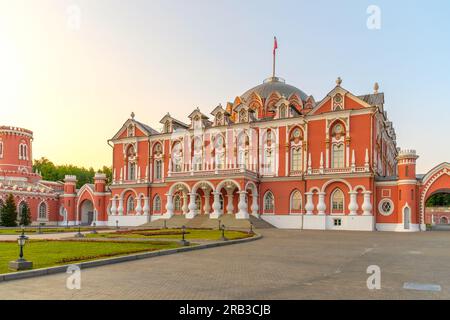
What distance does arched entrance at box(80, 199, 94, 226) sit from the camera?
64.9m

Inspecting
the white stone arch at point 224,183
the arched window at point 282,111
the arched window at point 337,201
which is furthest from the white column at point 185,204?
the arched window at point 337,201

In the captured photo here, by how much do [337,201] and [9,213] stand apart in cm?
4154

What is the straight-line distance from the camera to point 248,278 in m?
11.7

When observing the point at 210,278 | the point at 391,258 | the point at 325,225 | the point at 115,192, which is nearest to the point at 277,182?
the point at 325,225

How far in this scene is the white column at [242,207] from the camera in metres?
43.6

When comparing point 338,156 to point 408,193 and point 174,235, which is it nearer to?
point 408,193

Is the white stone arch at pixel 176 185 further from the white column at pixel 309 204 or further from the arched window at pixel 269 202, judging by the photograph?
the white column at pixel 309 204

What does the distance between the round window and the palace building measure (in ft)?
0.32

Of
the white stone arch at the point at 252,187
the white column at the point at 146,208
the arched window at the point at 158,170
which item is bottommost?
the white column at the point at 146,208

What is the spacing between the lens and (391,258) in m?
16.6

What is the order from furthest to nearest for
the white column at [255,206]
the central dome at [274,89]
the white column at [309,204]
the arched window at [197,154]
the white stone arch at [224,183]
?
the central dome at [274,89], the arched window at [197,154], the white column at [255,206], the white stone arch at [224,183], the white column at [309,204]

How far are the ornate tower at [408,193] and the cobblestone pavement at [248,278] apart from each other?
77.8 feet

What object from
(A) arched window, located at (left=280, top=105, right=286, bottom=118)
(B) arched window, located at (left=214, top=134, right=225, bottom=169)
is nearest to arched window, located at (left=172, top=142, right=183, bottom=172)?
(B) arched window, located at (left=214, top=134, right=225, bottom=169)
